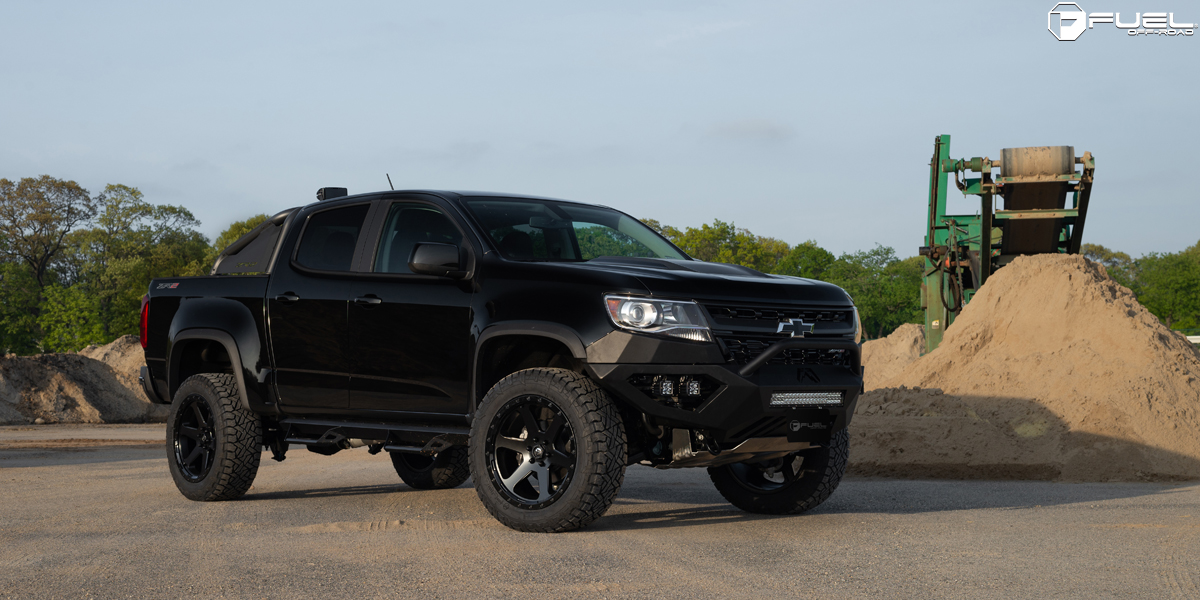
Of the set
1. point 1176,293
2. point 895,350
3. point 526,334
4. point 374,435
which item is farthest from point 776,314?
point 1176,293

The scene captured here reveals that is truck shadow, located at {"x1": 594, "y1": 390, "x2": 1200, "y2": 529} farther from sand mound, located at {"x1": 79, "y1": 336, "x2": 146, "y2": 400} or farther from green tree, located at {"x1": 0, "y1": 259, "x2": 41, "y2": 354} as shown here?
green tree, located at {"x1": 0, "y1": 259, "x2": 41, "y2": 354}

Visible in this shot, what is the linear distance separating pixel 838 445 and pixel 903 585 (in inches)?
93.6

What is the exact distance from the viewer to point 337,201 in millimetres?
7801

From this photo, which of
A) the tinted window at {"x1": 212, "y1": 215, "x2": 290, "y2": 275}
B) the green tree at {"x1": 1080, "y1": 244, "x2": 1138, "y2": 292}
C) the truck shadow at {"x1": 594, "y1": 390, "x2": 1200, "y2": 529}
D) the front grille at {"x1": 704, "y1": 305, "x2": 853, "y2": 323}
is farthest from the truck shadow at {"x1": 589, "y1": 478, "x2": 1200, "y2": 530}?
the green tree at {"x1": 1080, "y1": 244, "x2": 1138, "y2": 292}

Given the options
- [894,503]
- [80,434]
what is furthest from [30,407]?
[894,503]

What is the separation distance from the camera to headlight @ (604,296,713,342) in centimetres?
582

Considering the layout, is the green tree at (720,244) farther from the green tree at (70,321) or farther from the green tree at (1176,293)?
the green tree at (70,321)

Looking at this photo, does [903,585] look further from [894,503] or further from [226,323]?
[226,323]

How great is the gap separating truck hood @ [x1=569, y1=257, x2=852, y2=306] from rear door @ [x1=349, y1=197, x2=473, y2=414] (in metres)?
0.86

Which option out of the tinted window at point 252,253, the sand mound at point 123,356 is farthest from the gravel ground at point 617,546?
the sand mound at point 123,356

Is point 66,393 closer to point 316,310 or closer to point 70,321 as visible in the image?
point 316,310

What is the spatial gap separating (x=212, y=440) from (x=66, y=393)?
19.1m

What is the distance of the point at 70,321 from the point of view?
185ft

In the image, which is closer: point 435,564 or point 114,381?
point 435,564
